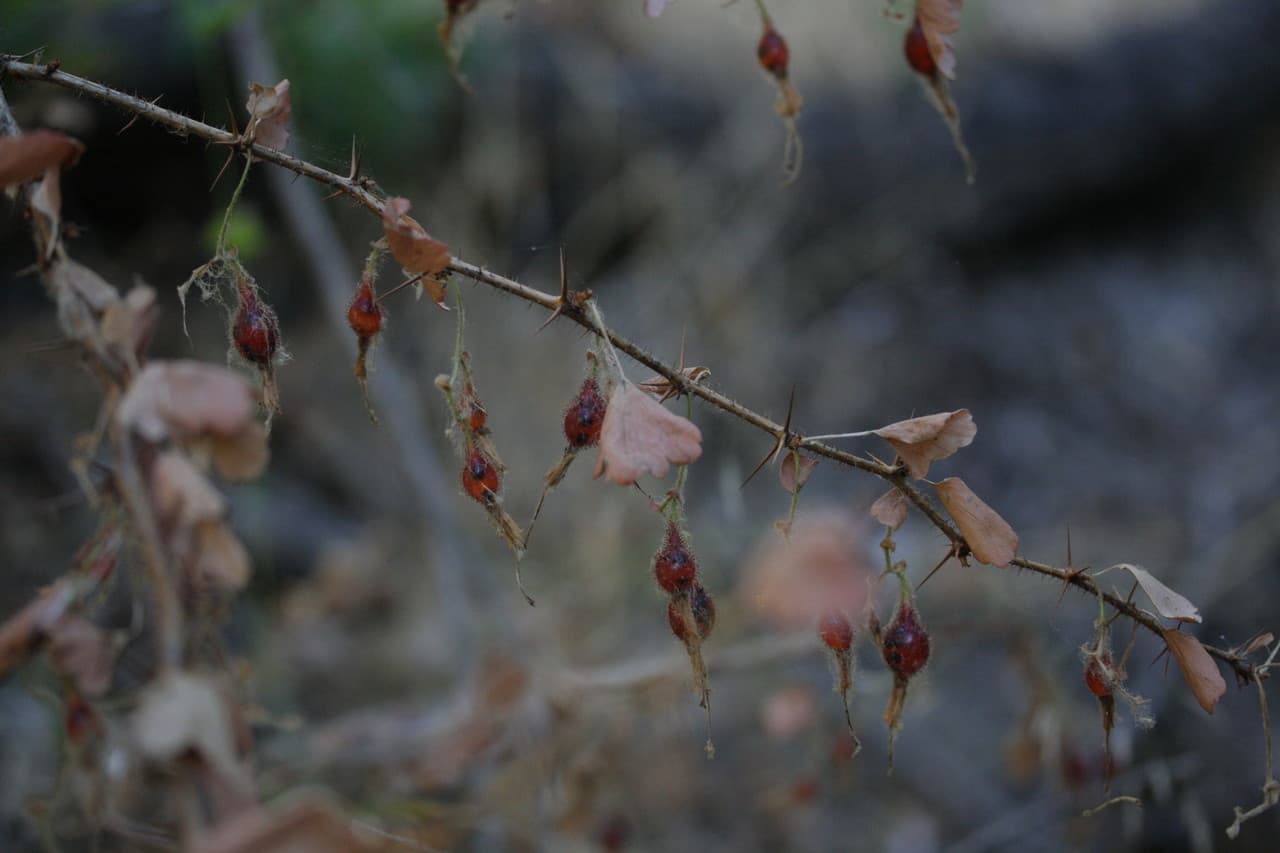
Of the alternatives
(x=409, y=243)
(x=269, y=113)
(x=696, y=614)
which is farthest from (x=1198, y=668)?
(x=269, y=113)

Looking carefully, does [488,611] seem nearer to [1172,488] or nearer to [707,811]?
[707,811]

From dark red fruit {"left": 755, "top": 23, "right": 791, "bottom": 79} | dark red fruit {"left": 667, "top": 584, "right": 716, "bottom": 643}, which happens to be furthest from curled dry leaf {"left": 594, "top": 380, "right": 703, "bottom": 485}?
dark red fruit {"left": 755, "top": 23, "right": 791, "bottom": 79}

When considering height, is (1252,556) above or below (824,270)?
below

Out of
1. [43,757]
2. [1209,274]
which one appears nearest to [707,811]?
[43,757]

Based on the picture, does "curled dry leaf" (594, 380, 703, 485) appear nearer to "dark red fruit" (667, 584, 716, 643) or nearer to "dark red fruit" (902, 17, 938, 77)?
"dark red fruit" (667, 584, 716, 643)

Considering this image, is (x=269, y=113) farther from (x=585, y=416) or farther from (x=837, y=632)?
(x=837, y=632)

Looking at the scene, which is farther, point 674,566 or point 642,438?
point 674,566
